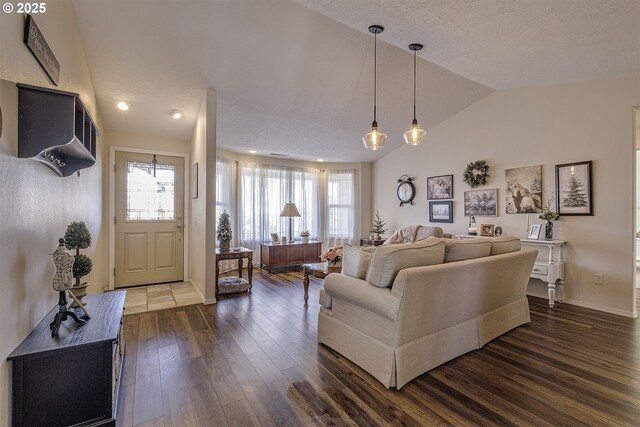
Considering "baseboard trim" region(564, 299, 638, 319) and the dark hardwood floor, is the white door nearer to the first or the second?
the dark hardwood floor

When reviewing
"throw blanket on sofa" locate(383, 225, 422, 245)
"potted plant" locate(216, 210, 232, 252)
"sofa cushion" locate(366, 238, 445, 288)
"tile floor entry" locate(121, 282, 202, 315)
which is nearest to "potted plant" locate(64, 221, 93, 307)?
"tile floor entry" locate(121, 282, 202, 315)

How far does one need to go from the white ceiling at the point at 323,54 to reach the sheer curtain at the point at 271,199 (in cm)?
142

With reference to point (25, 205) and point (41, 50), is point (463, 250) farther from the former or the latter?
point (41, 50)

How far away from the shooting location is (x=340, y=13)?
2.51m

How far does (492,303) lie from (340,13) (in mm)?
2934

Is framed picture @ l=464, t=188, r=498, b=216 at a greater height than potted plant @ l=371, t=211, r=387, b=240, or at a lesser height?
greater

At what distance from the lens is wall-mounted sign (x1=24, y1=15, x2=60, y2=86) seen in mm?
1473

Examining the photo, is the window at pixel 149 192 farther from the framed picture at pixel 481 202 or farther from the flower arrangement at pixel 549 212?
the flower arrangement at pixel 549 212

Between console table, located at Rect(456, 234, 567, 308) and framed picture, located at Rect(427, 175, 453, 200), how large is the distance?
1568mm

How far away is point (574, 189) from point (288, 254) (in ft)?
15.2

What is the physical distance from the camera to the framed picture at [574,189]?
Result: 12.0 feet

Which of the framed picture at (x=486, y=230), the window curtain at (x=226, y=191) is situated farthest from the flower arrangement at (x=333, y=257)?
the window curtain at (x=226, y=191)

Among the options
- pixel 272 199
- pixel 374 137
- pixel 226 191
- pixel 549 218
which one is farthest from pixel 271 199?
pixel 549 218

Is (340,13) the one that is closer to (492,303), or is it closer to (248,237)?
(492,303)
